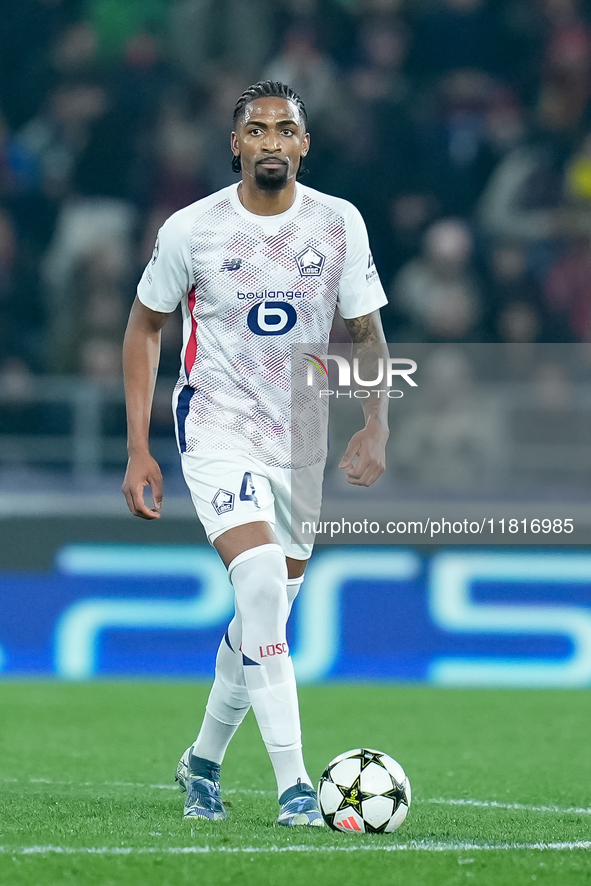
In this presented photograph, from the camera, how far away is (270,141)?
4.33 m

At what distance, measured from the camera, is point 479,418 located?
8.45 meters

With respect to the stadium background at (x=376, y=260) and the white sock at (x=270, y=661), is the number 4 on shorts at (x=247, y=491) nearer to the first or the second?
the white sock at (x=270, y=661)

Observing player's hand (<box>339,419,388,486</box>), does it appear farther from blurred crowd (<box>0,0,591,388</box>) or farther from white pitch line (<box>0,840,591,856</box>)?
blurred crowd (<box>0,0,591,388</box>)

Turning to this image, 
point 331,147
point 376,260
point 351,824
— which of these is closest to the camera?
point 351,824

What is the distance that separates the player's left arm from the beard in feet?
1.74

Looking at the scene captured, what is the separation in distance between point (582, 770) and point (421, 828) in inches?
75.3

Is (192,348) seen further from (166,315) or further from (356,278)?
(356,278)

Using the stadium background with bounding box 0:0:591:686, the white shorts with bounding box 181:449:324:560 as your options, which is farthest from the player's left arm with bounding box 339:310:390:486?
the stadium background with bounding box 0:0:591:686

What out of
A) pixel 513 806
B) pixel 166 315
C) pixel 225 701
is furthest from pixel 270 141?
pixel 513 806

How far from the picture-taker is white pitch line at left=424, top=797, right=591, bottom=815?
183 inches

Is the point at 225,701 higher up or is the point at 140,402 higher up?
the point at 140,402

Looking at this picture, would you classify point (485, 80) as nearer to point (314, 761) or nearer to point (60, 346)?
point (60, 346)

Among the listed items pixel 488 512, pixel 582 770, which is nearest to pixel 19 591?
pixel 488 512

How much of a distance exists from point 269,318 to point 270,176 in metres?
0.44
